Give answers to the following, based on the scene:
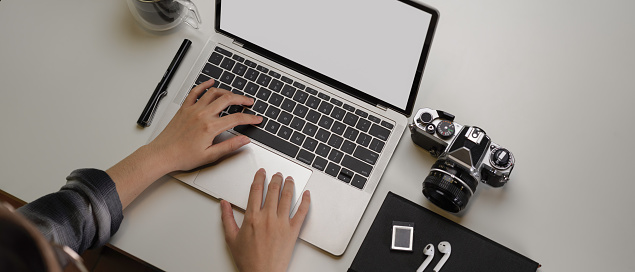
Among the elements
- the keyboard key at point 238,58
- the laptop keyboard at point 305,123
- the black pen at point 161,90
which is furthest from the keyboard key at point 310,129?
the black pen at point 161,90

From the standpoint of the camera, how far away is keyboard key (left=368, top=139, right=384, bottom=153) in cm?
110

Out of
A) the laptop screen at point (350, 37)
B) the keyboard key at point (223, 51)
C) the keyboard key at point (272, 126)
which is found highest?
the laptop screen at point (350, 37)

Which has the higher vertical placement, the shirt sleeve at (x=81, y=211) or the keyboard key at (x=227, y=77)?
the keyboard key at (x=227, y=77)

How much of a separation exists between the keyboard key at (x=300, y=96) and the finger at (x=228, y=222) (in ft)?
0.80

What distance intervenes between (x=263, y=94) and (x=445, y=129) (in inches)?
14.3

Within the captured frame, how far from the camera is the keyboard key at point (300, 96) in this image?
114 cm

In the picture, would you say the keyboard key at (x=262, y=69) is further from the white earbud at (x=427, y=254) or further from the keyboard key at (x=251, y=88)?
the white earbud at (x=427, y=254)

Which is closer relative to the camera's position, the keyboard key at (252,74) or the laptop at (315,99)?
the laptop at (315,99)

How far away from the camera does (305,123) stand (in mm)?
1122

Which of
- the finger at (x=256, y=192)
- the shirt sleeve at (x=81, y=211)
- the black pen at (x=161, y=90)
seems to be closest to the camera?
the shirt sleeve at (x=81, y=211)

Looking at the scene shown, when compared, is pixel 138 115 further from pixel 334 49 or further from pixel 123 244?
pixel 334 49

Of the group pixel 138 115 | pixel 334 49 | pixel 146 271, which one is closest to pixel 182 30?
pixel 138 115

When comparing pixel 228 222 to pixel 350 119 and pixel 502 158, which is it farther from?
pixel 502 158

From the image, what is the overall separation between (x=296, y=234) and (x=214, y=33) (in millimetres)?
468
